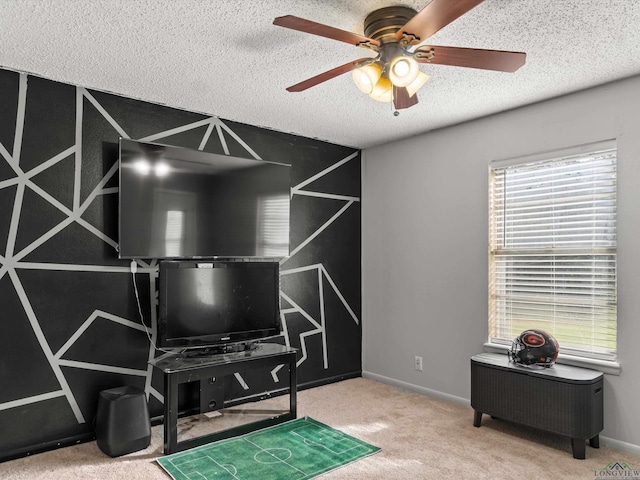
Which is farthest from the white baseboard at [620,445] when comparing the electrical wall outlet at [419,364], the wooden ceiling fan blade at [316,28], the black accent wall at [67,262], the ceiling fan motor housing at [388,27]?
the wooden ceiling fan blade at [316,28]

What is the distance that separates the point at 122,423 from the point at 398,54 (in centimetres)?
272

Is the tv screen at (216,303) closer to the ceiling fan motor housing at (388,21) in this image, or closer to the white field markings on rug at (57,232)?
the white field markings on rug at (57,232)

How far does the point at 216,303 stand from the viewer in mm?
3488

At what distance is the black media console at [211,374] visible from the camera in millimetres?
2947

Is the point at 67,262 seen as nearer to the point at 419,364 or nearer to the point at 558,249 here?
the point at 419,364

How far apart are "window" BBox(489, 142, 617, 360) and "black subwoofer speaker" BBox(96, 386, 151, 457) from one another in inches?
108

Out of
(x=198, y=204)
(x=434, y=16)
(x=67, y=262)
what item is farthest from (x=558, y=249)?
(x=67, y=262)

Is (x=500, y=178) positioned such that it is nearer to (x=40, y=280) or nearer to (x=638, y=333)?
(x=638, y=333)

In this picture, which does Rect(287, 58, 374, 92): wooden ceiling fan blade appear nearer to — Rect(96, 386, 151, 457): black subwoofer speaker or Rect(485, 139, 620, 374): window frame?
Rect(485, 139, 620, 374): window frame

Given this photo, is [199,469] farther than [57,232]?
No

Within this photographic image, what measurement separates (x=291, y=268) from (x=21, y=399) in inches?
89.3

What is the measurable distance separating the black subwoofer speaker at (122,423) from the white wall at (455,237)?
245cm

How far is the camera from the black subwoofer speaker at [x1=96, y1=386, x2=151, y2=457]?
9.38 ft

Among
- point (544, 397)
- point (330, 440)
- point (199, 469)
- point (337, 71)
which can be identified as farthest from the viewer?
point (330, 440)
